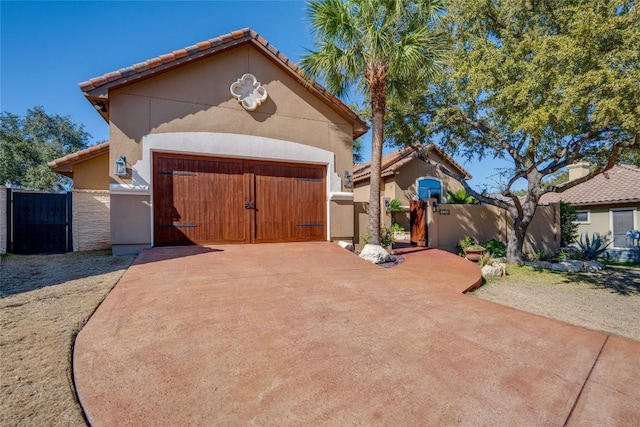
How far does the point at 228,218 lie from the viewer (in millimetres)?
8602

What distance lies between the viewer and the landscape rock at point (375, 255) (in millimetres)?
7849

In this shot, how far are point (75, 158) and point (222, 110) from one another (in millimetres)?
5299

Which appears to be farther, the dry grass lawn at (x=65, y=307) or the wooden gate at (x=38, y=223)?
the wooden gate at (x=38, y=223)

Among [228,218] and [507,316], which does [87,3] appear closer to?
[228,218]

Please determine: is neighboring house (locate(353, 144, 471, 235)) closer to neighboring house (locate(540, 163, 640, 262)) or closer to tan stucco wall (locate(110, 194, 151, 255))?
neighboring house (locate(540, 163, 640, 262))

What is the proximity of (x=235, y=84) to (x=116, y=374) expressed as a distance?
310 inches

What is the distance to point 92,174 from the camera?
10.6 metres

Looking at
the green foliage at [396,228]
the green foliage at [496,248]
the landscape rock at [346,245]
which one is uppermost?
the green foliage at [396,228]

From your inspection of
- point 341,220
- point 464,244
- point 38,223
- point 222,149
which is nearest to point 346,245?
point 341,220

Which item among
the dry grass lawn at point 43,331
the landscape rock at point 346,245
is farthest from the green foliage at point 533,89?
the dry grass lawn at point 43,331

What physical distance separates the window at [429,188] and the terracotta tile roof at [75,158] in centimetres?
1470

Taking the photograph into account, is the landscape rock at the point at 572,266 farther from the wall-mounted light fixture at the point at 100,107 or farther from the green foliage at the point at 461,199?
the wall-mounted light fixture at the point at 100,107

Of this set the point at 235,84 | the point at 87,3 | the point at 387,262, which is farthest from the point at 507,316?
the point at 87,3

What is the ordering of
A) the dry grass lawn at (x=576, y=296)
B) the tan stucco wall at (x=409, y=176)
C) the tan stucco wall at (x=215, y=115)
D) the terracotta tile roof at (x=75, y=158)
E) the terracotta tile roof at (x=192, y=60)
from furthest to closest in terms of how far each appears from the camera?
Result: the tan stucco wall at (x=409, y=176) → the terracotta tile roof at (x=75, y=158) → the tan stucco wall at (x=215, y=115) → the terracotta tile roof at (x=192, y=60) → the dry grass lawn at (x=576, y=296)
